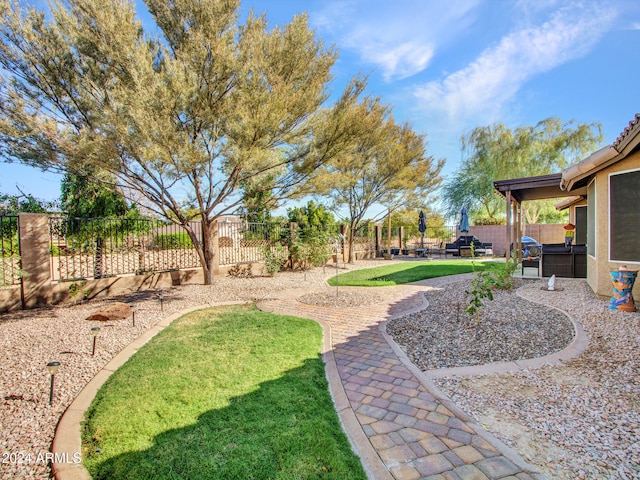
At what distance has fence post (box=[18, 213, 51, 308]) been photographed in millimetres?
6832

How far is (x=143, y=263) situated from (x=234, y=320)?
17.2 ft

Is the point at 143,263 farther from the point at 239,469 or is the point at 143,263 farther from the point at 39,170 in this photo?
the point at 239,469

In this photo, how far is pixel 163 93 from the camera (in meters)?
6.65

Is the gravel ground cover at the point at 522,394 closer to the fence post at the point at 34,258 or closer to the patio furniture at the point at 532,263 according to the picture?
the fence post at the point at 34,258

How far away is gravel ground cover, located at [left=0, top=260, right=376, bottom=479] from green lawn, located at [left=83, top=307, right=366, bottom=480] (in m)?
0.35

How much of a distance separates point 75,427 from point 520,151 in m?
28.4

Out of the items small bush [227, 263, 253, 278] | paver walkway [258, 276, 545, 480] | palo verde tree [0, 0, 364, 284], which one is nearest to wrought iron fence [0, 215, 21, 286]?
palo verde tree [0, 0, 364, 284]

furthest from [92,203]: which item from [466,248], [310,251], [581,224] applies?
[581,224]

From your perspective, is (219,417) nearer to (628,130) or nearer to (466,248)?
(628,130)

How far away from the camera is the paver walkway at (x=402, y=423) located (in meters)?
2.14

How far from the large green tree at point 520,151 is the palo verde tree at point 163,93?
2045 cm

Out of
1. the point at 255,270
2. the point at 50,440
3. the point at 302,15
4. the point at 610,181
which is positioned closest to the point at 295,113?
the point at 302,15

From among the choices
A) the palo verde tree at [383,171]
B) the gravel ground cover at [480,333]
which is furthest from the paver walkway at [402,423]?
the palo verde tree at [383,171]

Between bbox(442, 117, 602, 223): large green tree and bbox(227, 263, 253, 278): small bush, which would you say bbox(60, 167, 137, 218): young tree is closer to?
bbox(227, 263, 253, 278): small bush
